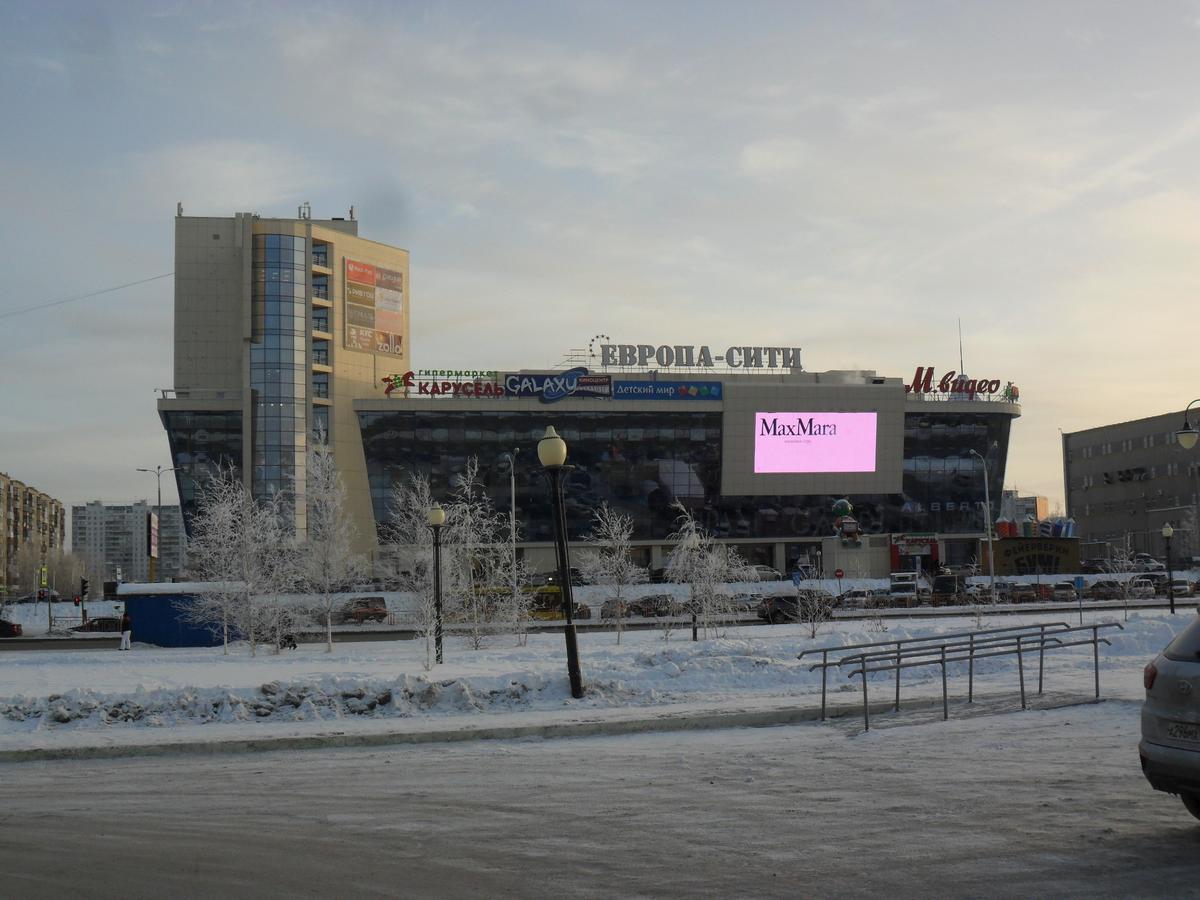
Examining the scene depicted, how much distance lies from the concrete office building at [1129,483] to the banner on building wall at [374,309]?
85078 mm

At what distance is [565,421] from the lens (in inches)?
3875

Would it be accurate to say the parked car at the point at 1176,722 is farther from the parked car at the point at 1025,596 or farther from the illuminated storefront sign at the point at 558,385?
the illuminated storefront sign at the point at 558,385

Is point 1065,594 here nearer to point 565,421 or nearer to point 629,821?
point 565,421

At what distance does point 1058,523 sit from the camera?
99000 mm

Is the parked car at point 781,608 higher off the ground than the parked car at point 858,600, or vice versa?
the parked car at point 781,608

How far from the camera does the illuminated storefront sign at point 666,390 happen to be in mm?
99000

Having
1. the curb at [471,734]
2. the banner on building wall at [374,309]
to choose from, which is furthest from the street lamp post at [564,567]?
the banner on building wall at [374,309]

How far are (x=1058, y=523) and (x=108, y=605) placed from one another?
77.4m

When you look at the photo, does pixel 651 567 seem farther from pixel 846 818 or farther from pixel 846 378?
pixel 846 818

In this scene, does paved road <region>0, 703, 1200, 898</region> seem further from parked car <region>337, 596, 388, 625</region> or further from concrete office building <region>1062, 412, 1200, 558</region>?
concrete office building <region>1062, 412, 1200, 558</region>

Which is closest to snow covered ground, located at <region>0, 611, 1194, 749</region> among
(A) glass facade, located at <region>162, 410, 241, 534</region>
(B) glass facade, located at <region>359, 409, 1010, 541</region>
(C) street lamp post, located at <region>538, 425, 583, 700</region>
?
(C) street lamp post, located at <region>538, 425, 583, 700</region>

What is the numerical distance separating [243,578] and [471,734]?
24958 mm

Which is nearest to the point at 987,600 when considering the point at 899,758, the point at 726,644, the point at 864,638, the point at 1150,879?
the point at 864,638

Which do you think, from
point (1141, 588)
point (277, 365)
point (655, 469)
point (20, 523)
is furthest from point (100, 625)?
point (20, 523)
